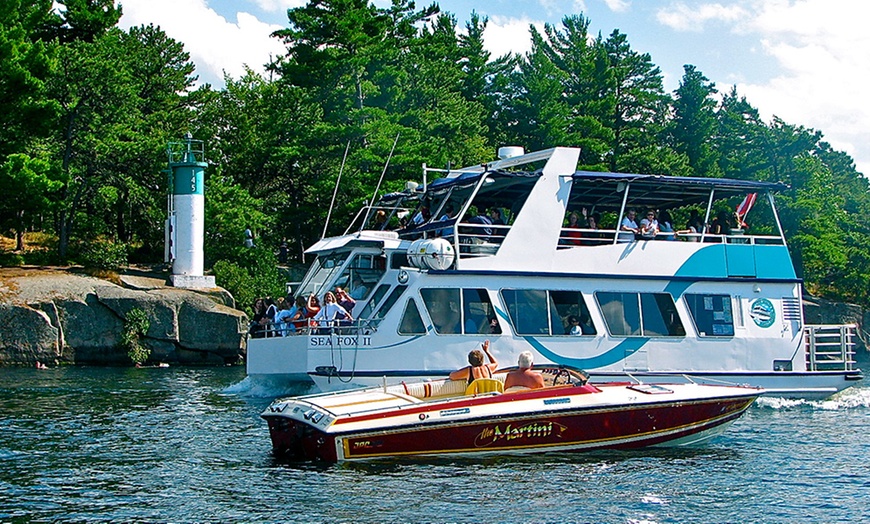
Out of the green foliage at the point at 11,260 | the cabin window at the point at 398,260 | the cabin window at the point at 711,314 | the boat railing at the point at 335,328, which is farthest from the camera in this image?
the green foliage at the point at 11,260

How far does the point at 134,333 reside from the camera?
34656 mm

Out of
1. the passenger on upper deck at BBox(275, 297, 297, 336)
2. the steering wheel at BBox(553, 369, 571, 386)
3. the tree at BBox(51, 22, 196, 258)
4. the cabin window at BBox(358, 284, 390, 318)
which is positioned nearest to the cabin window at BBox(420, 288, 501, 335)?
the cabin window at BBox(358, 284, 390, 318)

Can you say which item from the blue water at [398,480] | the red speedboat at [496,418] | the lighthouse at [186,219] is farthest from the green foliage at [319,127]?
the red speedboat at [496,418]

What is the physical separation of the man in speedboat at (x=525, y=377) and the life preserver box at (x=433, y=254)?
5015 millimetres

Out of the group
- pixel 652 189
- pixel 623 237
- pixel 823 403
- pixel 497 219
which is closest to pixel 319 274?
pixel 497 219

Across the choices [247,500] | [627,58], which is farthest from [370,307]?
[627,58]

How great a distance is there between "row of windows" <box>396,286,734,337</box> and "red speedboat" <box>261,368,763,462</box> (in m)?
4.25

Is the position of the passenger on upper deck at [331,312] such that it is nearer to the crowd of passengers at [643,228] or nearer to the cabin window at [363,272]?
the cabin window at [363,272]

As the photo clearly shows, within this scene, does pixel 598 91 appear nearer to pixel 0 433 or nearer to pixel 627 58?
pixel 627 58

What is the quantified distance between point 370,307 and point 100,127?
22824 mm

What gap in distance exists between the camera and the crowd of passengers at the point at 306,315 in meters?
21.0

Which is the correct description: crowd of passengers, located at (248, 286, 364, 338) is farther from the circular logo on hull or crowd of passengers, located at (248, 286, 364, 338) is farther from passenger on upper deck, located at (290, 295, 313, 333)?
the circular logo on hull

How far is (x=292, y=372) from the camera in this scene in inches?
828

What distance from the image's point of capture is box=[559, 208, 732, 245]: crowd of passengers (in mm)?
22797
